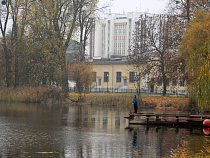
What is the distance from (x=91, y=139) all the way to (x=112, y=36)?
13949 cm

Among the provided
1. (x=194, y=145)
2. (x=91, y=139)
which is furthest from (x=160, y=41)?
(x=194, y=145)

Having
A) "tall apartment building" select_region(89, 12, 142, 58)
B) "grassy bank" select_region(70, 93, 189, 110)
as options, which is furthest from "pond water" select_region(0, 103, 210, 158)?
"tall apartment building" select_region(89, 12, 142, 58)

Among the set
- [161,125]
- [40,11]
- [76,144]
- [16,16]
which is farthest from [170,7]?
[76,144]

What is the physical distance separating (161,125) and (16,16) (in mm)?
30376

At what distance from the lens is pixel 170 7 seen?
44.7 meters

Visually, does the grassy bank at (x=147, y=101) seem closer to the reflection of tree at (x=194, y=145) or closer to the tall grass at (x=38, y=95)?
the tall grass at (x=38, y=95)

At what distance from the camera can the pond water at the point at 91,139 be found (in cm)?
1411

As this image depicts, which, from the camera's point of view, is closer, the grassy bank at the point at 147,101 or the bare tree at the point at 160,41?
the grassy bank at the point at 147,101

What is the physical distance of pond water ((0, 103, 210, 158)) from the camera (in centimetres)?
1411

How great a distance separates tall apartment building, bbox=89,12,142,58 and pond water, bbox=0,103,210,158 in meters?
129

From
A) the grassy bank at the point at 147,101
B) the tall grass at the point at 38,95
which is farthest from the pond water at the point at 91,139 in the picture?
the tall grass at the point at 38,95

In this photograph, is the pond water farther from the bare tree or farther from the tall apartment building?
the tall apartment building

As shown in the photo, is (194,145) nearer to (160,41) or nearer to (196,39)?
(196,39)

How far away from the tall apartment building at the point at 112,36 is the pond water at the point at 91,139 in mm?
129380
